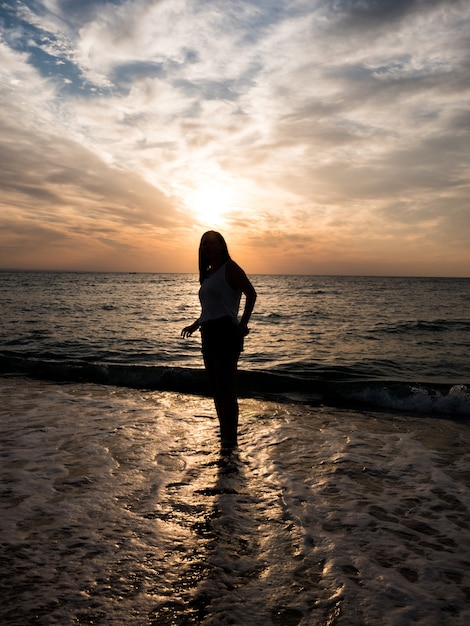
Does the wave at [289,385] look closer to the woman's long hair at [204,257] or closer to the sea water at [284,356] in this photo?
the sea water at [284,356]

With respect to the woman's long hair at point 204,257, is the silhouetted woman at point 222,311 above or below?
below

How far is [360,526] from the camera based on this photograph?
3.76 metres

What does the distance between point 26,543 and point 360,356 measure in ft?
42.6

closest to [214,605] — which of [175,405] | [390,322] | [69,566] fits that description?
[69,566]

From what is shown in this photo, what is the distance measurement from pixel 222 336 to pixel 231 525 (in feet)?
7.06

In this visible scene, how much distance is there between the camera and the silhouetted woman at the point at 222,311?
5.09 metres

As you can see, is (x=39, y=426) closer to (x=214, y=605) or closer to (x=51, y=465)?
(x=51, y=465)

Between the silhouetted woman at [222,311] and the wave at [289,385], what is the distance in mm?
3973

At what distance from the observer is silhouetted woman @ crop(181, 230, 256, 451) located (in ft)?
16.7

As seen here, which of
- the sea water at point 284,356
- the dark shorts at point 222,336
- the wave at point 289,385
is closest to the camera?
the dark shorts at point 222,336

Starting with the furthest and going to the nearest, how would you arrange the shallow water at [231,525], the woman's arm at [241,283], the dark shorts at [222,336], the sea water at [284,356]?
the sea water at [284,356]
the dark shorts at [222,336]
the woman's arm at [241,283]
the shallow water at [231,525]

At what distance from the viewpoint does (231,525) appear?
366cm

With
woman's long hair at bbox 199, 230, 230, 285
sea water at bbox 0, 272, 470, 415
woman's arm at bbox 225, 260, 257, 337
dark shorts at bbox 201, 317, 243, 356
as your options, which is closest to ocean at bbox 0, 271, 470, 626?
sea water at bbox 0, 272, 470, 415

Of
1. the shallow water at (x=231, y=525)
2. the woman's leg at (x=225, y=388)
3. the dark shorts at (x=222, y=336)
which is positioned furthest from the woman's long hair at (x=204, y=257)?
the shallow water at (x=231, y=525)
